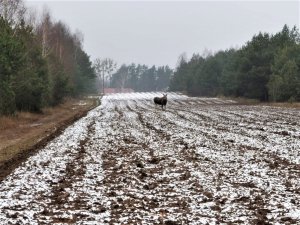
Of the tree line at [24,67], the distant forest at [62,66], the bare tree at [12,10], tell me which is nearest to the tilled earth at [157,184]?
the tree line at [24,67]

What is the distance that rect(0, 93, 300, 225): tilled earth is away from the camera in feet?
25.6

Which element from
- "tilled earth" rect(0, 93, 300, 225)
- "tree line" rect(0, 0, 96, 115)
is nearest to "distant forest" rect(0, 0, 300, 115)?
"tree line" rect(0, 0, 96, 115)

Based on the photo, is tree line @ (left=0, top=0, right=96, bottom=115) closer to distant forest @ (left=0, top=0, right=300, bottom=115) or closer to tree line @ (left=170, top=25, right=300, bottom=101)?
distant forest @ (left=0, top=0, right=300, bottom=115)

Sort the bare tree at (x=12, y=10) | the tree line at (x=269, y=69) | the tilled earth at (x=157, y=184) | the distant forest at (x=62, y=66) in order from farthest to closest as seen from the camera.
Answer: the tree line at (x=269, y=69)
the bare tree at (x=12, y=10)
the distant forest at (x=62, y=66)
the tilled earth at (x=157, y=184)

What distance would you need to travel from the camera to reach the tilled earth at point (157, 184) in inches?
307

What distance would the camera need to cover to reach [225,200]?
29.1 ft

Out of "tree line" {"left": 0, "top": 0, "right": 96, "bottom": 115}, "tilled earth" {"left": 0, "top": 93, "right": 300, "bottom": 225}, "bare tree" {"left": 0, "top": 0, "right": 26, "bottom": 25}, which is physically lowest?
"tilled earth" {"left": 0, "top": 93, "right": 300, "bottom": 225}

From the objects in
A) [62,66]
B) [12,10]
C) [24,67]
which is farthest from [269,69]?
[24,67]

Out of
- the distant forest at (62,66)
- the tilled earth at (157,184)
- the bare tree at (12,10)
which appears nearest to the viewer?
the tilled earth at (157,184)

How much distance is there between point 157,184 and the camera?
10.4 meters

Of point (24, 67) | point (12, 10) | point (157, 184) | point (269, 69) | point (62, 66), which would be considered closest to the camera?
point (157, 184)

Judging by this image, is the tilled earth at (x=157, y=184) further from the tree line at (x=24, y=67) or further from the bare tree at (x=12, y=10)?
the bare tree at (x=12, y=10)

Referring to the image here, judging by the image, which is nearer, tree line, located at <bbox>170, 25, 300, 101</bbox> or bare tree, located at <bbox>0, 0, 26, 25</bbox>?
bare tree, located at <bbox>0, 0, 26, 25</bbox>

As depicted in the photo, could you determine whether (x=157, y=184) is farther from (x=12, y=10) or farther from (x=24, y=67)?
(x=12, y=10)
